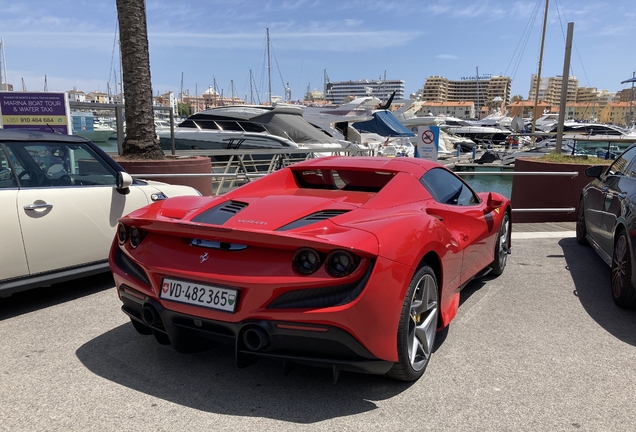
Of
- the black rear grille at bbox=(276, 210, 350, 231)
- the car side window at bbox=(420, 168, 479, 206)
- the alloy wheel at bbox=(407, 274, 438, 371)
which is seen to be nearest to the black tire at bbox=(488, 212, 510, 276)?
the car side window at bbox=(420, 168, 479, 206)

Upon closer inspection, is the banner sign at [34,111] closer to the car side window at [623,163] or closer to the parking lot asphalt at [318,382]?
the parking lot asphalt at [318,382]

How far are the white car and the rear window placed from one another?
1744 mm

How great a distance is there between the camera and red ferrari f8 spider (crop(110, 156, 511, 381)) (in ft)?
8.68

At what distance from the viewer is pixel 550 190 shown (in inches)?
350

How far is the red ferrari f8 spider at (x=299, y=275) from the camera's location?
104 inches

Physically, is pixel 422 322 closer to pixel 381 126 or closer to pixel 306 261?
pixel 306 261

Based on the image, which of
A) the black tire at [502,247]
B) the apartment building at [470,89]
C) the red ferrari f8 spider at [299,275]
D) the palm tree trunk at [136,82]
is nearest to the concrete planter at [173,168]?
the palm tree trunk at [136,82]

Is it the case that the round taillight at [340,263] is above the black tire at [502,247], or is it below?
above

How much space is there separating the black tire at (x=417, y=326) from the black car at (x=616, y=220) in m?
2.01

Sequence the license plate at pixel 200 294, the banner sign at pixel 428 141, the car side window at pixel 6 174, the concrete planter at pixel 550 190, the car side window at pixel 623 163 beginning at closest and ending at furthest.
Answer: the license plate at pixel 200 294 → the car side window at pixel 6 174 → the car side window at pixel 623 163 → the concrete planter at pixel 550 190 → the banner sign at pixel 428 141

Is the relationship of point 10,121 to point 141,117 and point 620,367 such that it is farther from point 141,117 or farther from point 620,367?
point 620,367

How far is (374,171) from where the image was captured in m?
3.91

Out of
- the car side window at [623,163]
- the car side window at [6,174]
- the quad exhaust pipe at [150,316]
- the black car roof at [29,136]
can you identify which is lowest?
the quad exhaust pipe at [150,316]

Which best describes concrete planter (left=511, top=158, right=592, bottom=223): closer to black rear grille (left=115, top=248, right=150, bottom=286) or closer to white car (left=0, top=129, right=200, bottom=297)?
white car (left=0, top=129, right=200, bottom=297)
